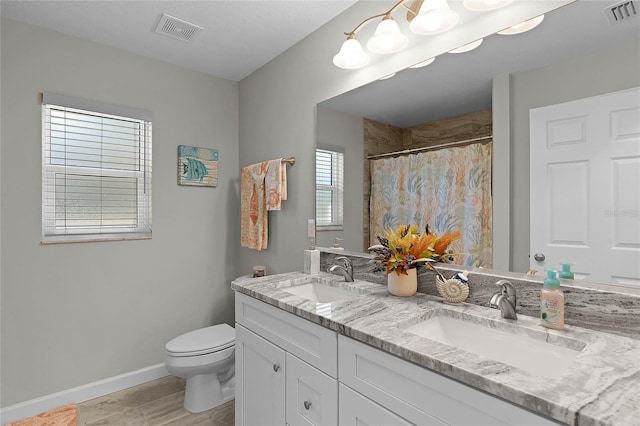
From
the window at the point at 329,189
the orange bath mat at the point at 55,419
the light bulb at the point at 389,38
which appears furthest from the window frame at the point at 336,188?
the orange bath mat at the point at 55,419

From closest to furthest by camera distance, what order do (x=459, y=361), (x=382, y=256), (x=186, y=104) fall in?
(x=459, y=361)
(x=382, y=256)
(x=186, y=104)

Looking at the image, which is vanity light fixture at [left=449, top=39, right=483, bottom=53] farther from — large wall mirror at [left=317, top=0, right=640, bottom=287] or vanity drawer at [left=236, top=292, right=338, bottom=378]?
vanity drawer at [left=236, top=292, right=338, bottom=378]

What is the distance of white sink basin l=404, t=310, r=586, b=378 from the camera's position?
35.9 inches

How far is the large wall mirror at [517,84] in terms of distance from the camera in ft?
3.34

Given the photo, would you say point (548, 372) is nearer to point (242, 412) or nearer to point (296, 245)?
point (242, 412)

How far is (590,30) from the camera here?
106cm

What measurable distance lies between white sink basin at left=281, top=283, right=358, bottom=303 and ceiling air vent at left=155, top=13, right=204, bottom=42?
1.71 meters

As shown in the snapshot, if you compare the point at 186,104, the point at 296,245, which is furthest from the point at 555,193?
the point at 186,104

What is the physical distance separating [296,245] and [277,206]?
30 cm

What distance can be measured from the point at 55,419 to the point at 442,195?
8.49 feet

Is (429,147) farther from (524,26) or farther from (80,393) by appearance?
(80,393)

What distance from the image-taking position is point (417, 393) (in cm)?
86

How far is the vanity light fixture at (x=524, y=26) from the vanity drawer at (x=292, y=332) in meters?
1.28

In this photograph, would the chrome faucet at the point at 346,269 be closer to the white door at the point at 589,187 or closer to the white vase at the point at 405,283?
the white vase at the point at 405,283
